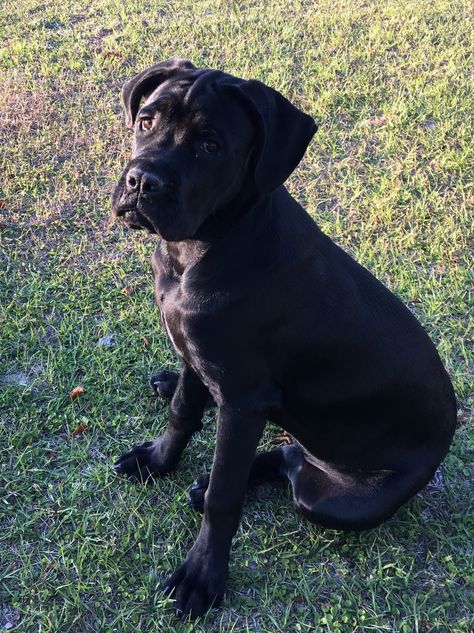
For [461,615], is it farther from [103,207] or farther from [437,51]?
[437,51]

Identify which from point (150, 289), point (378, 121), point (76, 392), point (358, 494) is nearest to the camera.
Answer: point (358, 494)

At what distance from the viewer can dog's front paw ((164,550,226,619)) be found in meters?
2.44

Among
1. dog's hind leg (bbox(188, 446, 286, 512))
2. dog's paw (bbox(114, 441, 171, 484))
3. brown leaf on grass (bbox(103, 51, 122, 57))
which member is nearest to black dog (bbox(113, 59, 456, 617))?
dog's hind leg (bbox(188, 446, 286, 512))

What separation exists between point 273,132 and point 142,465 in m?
1.53

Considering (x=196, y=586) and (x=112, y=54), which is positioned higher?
(x=112, y=54)

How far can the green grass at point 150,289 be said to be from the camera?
99.7 inches

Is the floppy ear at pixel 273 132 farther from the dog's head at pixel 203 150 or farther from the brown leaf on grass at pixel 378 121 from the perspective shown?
the brown leaf on grass at pixel 378 121

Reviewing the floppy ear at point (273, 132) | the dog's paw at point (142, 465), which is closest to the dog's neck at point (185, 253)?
the floppy ear at point (273, 132)

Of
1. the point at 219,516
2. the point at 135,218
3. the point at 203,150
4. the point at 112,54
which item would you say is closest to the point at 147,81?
the point at 203,150

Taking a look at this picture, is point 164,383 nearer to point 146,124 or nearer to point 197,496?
point 197,496

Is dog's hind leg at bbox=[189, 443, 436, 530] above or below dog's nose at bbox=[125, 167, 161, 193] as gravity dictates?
below

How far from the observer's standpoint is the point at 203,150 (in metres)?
2.04

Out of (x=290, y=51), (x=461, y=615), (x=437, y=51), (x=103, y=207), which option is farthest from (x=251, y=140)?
(x=437, y=51)

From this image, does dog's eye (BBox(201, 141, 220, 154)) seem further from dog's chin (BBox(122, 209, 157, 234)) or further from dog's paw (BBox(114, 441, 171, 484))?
dog's paw (BBox(114, 441, 171, 484))
